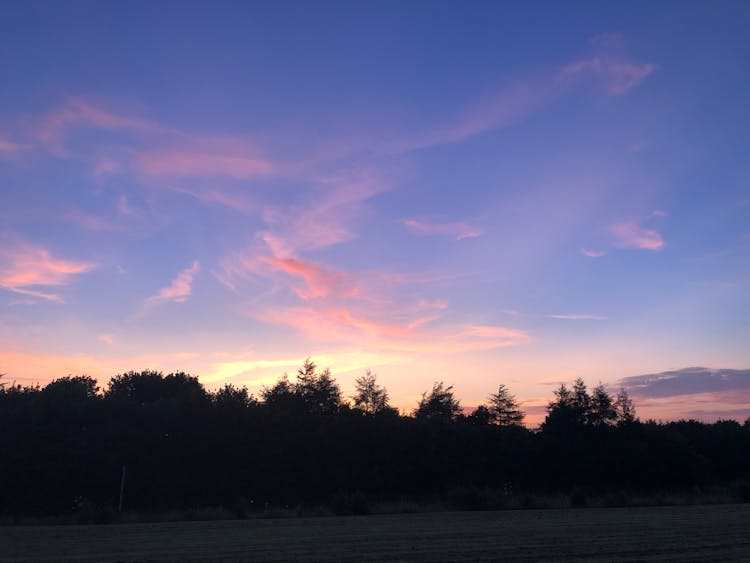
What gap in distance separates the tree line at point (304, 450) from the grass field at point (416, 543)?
13.4 meters

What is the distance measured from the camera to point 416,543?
15273 mm

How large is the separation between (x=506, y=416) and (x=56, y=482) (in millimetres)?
45609

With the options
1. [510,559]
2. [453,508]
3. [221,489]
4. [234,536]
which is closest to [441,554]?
[510,559]

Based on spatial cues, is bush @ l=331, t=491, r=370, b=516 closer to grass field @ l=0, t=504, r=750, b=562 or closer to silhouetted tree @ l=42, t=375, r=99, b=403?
grass field @ l=0, t=504, r=750, b=562

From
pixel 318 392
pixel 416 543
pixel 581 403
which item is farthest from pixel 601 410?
pixel 416 543

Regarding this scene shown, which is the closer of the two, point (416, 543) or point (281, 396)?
point (416, 543)

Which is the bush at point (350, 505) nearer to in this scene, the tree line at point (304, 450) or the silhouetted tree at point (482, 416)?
the tree line at point (304, 450)

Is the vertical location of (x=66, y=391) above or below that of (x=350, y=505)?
above

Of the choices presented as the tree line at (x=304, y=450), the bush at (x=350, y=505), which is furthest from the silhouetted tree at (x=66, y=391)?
the bush at (x=350, y=505)

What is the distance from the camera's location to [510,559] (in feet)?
39.2

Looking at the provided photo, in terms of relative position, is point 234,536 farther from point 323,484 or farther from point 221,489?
point 323,484

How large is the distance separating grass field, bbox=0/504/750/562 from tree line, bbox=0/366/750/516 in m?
13.4

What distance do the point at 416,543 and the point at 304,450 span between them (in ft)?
106

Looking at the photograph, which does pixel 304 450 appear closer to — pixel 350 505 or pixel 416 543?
pixel 350 505
